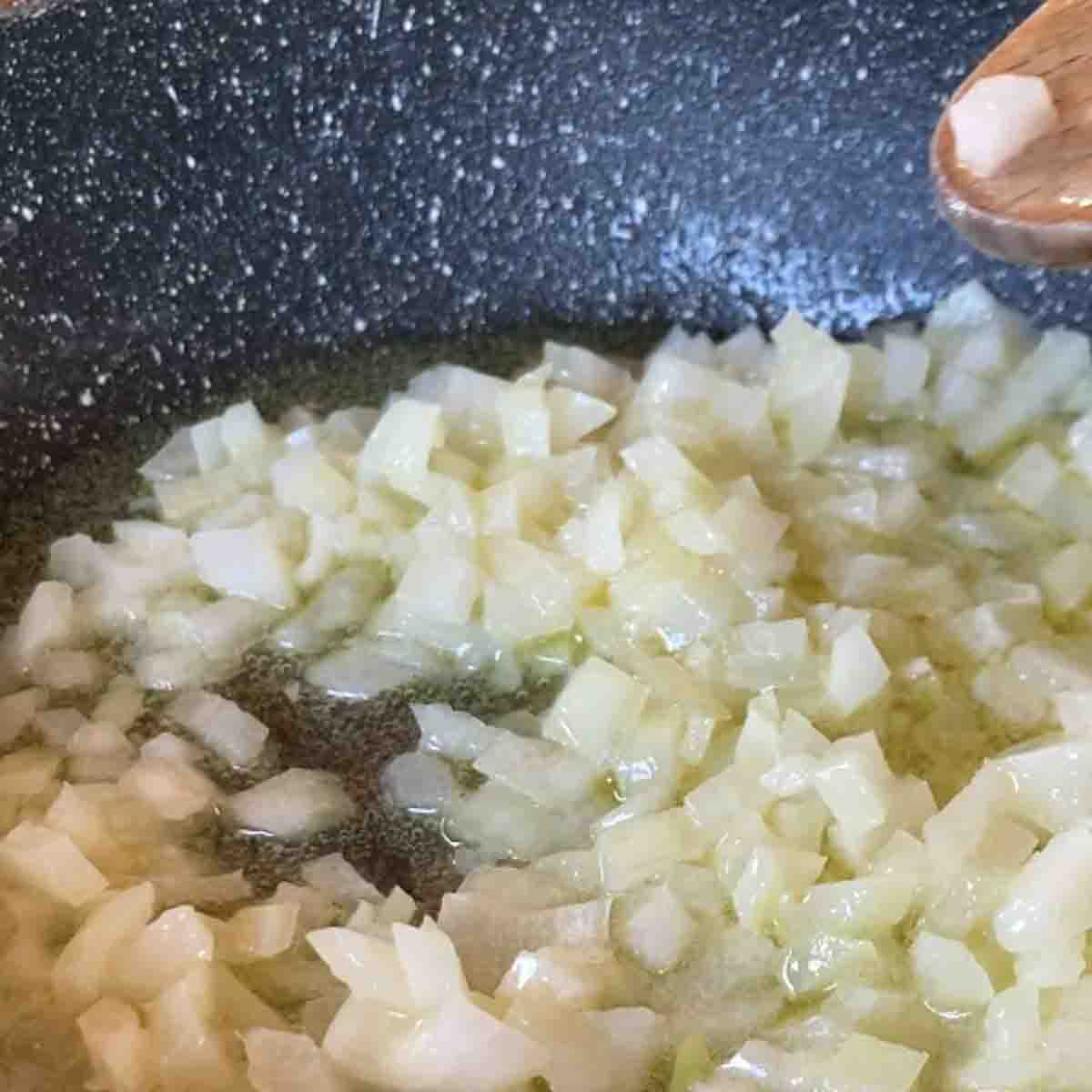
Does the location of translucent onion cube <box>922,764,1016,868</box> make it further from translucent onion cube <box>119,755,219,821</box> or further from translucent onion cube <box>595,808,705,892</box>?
translucent onion cube <box>119,755,219,821</box>

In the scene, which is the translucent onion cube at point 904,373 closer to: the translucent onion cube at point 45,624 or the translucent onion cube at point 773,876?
the translucent onion cube at point 773,876

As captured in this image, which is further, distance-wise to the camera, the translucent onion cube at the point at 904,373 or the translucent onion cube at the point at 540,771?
the translucent onion cube at the point at 904,373

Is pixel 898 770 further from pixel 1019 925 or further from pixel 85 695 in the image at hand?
pixel 85 695

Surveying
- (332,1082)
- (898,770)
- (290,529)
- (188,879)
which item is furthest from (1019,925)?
(290,529)

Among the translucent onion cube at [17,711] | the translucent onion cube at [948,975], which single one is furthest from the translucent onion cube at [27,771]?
the translucent onion cube at [948,975]

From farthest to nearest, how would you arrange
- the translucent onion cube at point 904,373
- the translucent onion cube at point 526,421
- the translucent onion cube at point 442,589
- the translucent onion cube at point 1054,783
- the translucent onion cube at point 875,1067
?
the translucent onion cube at point 904,373, the translucent onion cube at point 526,421, the translucent onion cube at point 442,589, the translucent onion cube at point 1054,783, the translucent onion cube at point 875,1067

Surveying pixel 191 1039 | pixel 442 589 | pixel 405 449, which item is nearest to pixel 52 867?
pixel 191 1039

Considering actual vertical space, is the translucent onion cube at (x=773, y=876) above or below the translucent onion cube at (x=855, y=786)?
below
